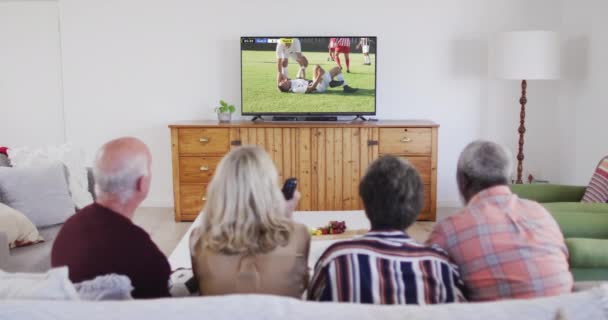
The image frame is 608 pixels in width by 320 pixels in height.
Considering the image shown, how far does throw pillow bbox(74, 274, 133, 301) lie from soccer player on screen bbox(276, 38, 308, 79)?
153 inches

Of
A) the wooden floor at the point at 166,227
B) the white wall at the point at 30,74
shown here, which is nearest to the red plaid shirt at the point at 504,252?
the wooden floor at the point at 166,227

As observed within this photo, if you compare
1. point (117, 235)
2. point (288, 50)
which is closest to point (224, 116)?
point (288, 50)

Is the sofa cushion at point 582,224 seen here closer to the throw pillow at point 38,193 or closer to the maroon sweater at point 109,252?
the maroon sweater at point 109,252

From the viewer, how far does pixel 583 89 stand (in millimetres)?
4980

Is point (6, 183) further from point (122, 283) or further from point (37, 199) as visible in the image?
point (122, 283)

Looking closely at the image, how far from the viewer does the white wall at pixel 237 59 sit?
5418 mm

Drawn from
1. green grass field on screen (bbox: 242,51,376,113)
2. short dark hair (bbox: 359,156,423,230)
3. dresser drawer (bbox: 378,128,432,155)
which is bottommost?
dresser drawer (bbox: 378,128,432,155)

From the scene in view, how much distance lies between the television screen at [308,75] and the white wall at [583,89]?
1714 mm

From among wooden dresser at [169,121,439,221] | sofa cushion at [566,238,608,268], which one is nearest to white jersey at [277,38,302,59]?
wooden dresser at [169,121,439,221]

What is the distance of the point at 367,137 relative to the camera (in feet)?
16.5

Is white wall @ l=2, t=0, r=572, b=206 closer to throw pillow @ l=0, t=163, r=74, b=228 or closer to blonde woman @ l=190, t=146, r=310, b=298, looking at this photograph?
throw pillow @ l=0, t=163, r=74, b=228

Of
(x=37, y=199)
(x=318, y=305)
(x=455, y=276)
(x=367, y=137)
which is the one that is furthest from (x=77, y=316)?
(x=367, y=137)

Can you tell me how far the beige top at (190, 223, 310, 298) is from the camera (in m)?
1.69

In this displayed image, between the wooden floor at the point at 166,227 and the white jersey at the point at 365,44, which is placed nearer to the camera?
the wooden floor at the point at 166,227
